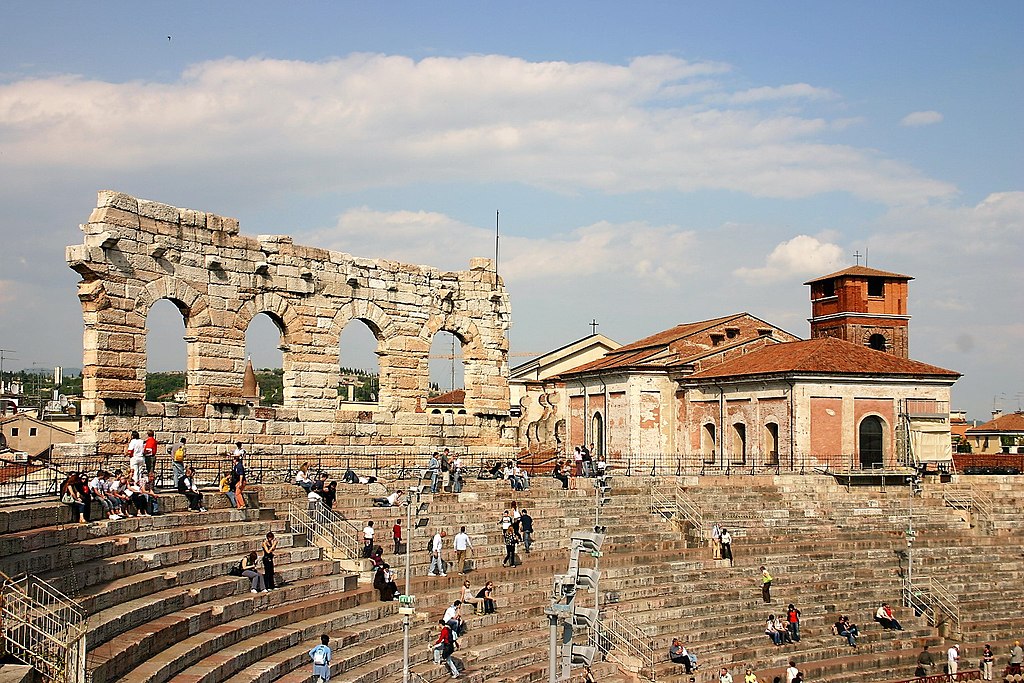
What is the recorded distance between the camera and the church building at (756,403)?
39.5m

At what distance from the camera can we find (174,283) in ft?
86.9

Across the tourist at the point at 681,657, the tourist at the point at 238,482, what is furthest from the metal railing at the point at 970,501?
the tourist at the point at 238,482

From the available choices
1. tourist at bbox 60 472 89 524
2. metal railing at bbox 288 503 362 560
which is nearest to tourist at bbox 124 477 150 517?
tourist at bbox 60 472 89 524

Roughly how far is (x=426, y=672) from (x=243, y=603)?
11.3 ft

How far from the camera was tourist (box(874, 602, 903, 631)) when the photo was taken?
28.9 metres

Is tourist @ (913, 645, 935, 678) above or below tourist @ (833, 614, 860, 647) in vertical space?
below

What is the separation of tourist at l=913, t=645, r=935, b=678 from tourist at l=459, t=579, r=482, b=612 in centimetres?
1096

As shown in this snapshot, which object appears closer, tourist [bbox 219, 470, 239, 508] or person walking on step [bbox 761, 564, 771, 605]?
tourist [bbox 219, 470, 239, 508]

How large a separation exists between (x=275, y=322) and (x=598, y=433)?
20.5 metres

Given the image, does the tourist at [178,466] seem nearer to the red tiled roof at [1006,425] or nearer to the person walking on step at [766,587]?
→ the person walking on step at [766,587]

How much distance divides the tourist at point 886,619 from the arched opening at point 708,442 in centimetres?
Result: 1415

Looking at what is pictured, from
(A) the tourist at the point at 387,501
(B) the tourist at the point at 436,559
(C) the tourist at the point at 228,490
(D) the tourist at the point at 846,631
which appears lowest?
(D) the tourist at the point at 846,631

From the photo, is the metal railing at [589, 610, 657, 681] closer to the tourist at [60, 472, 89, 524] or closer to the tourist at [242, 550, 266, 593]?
the tourist at [242, 550, 266, 593]

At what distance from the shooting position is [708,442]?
43344 millimetres
